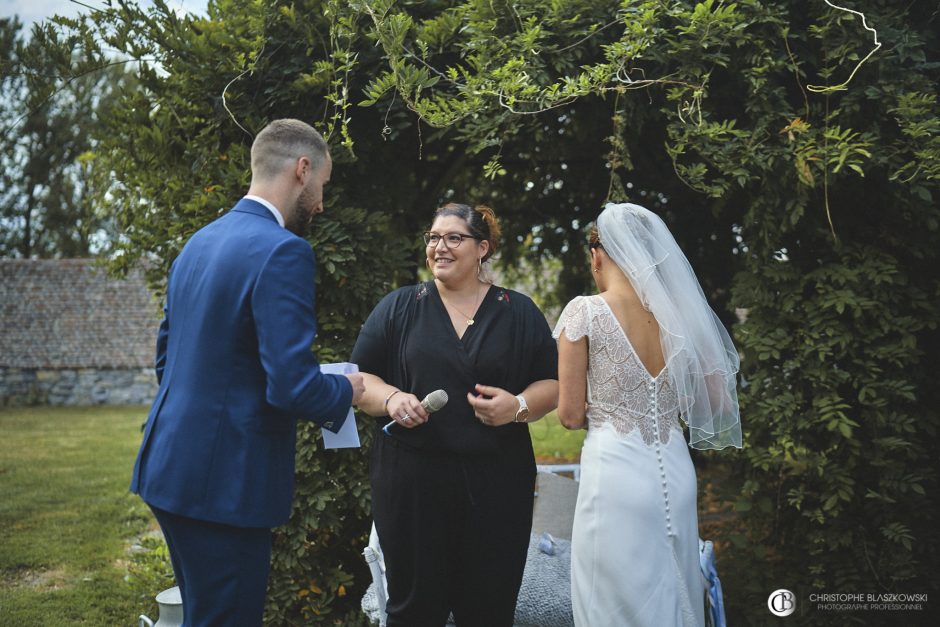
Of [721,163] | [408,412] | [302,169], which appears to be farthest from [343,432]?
[721,163]

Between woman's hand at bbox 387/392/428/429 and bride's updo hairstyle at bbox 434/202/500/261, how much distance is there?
2.51 ft

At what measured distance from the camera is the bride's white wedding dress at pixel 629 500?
111 inches

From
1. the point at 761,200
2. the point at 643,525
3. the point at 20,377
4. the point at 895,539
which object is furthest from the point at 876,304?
the point at 20,377

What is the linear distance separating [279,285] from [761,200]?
8.67 feet

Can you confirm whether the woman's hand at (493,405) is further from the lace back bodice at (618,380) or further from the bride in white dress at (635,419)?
the lace back bodice at (618,380)

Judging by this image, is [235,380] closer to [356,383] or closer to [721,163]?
[356,383]

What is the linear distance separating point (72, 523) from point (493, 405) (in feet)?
21.4

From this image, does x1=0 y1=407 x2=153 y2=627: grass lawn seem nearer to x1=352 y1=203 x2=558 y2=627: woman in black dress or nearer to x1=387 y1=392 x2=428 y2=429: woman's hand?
x1=352 y1=203 x2=558 y2=627: woman in black dress

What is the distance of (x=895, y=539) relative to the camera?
12.3ft

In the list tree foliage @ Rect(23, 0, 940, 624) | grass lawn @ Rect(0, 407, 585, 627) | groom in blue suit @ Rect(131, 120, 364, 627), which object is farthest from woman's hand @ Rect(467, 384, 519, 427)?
grass lawn @ Rect(0, 407, 585, 627)

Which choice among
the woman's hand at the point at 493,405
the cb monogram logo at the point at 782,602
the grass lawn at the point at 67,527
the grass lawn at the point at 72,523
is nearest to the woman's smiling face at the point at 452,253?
the woman's hand at the point at 493,405

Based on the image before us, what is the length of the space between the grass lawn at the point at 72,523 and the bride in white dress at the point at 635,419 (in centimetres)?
326

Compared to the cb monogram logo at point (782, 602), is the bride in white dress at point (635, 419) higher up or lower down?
higher up

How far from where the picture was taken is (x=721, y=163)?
3715 millimetres
